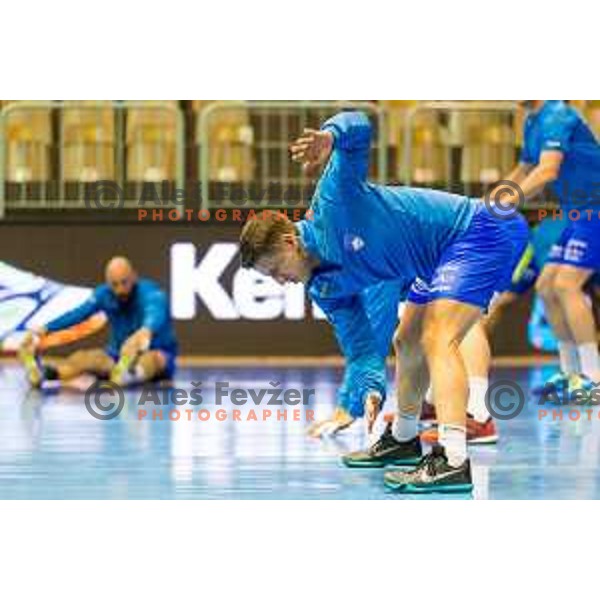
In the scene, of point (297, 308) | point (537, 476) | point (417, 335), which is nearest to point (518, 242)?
point (417, 335)

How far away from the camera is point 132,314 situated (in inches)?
511

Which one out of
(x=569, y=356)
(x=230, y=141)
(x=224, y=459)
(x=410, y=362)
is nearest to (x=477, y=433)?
(x=224, y=459)

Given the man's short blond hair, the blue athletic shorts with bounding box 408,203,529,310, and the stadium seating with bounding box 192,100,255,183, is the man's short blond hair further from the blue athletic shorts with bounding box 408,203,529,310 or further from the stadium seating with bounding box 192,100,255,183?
the stadium seating with bounding box 192,100,255,183

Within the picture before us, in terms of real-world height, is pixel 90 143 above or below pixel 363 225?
above

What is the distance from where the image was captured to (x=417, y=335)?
7.53 metres

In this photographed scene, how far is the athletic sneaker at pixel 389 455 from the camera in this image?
8.04m

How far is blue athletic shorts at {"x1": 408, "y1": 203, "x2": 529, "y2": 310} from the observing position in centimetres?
711

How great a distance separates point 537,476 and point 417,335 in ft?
3.11

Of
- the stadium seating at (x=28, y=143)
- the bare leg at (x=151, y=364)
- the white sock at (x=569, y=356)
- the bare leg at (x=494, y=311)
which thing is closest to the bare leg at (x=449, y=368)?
the bare leg at (x=494, y=311)

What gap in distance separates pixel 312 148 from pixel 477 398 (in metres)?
3.01

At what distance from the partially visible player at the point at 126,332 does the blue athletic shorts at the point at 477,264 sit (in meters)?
5.49

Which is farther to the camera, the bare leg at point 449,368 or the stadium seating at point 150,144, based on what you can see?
the stadium seating at point 150,144

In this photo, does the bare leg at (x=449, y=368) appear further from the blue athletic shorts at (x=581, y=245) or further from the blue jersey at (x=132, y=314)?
the blue jersey at (x=132, y=314)

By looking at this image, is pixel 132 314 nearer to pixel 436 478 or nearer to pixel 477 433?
pixel 477 433
